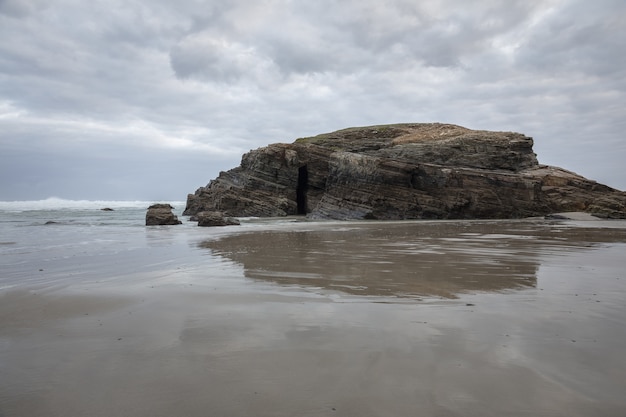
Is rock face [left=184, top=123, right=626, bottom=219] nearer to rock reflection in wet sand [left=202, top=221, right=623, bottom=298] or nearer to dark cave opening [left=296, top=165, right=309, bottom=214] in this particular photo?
dark cave opening [left=296, top=165, right=309, bottom=214]

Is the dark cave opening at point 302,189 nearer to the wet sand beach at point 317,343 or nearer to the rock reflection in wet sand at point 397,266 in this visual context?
the rock reflection in wet sand at point 397,266

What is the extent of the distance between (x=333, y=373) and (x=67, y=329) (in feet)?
7.95

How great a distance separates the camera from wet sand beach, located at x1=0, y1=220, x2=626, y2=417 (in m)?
2.10

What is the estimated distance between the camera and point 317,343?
9.60 feet

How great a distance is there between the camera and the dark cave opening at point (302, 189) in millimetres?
36250

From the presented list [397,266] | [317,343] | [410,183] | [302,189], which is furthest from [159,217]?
[317,343]

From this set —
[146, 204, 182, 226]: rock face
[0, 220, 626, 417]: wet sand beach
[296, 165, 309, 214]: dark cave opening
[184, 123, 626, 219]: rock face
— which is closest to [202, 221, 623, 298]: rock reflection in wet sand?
[0, 220, 626, 417]: wet sand beach

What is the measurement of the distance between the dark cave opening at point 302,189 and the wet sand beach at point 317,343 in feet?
99.7

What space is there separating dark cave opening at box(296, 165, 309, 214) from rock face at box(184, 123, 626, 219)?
93mm

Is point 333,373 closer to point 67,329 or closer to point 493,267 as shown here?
point 67,329

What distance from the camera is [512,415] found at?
194 cm

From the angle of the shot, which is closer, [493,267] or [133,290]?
[133,290]

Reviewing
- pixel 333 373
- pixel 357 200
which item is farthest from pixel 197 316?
pixel 357 200

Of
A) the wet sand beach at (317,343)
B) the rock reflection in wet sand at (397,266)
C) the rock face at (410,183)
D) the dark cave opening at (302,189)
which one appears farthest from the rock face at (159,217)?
the dark cave opening at (302,189)
